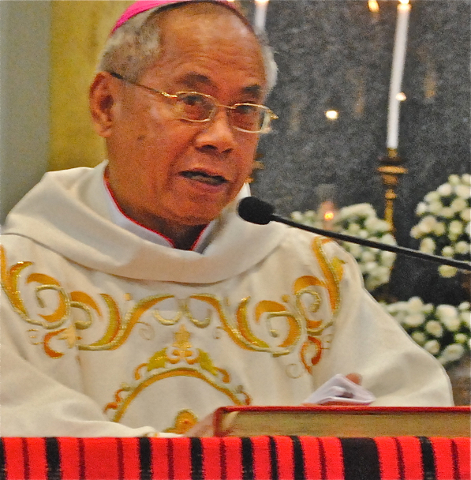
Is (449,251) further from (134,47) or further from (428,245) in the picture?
(134,47)

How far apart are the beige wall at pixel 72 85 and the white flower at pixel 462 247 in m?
1.21

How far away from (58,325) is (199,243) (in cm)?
40

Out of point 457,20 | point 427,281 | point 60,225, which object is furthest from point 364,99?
point 60,225

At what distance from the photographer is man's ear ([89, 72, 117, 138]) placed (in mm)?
1819

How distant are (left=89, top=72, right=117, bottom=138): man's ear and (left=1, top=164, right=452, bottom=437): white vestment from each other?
116 millimetres

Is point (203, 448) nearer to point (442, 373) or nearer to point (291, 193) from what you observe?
point (442, 373)

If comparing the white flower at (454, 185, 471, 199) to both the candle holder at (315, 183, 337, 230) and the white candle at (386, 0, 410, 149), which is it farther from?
the candle holder at (315, 183, 337, 230)

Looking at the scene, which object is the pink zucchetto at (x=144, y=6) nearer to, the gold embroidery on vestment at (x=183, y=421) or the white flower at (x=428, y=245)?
the gold embroidery on vestment at (x=183, y=421)

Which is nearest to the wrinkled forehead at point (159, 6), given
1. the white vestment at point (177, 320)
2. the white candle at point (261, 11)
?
the white vestment at point (177, 320)

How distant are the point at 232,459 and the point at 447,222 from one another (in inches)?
73.0

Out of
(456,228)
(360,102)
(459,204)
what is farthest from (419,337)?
(360,102)

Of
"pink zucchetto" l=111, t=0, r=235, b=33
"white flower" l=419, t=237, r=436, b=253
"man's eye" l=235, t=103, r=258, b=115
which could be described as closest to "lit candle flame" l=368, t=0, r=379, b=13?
"white flower" l=419, t=237, r=436, b=253

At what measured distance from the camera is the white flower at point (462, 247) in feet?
8.46

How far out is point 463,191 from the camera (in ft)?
8.82
